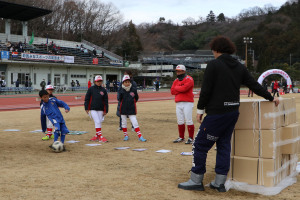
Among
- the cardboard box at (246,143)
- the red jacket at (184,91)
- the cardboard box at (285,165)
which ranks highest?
the red jacket at (184,91)

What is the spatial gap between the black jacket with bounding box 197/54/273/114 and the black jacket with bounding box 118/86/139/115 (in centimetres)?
439

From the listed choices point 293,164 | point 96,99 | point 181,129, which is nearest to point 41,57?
point 96,99

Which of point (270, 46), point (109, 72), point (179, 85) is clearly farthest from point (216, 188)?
point (270, 46)

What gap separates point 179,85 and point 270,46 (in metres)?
95.4

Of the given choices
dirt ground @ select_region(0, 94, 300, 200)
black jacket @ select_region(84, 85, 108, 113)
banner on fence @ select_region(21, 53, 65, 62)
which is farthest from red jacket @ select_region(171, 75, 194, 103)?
banner on fence @ select_region(21, 53, 65, 62)

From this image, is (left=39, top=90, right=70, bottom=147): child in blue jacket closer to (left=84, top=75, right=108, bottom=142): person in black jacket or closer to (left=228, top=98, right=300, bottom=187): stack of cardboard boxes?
(left=84, top=75, right=108, bottom=142): person in black jacket

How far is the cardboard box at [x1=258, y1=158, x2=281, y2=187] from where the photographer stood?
448 centimetres

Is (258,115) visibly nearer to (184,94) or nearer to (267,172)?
(267,172)

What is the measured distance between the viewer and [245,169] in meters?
4.66

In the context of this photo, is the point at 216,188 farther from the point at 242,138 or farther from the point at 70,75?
the point at 70,75

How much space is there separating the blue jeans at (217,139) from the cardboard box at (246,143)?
242mm

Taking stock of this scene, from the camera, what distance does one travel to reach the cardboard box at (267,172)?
14.7 feet

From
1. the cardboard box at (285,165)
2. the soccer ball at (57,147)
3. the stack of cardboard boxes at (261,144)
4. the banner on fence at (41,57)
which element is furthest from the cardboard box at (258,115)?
the banner on fence at (41,57)

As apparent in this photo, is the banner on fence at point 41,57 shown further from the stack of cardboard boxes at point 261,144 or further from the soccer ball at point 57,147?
the stack of cardboard boxes at point 261,144
